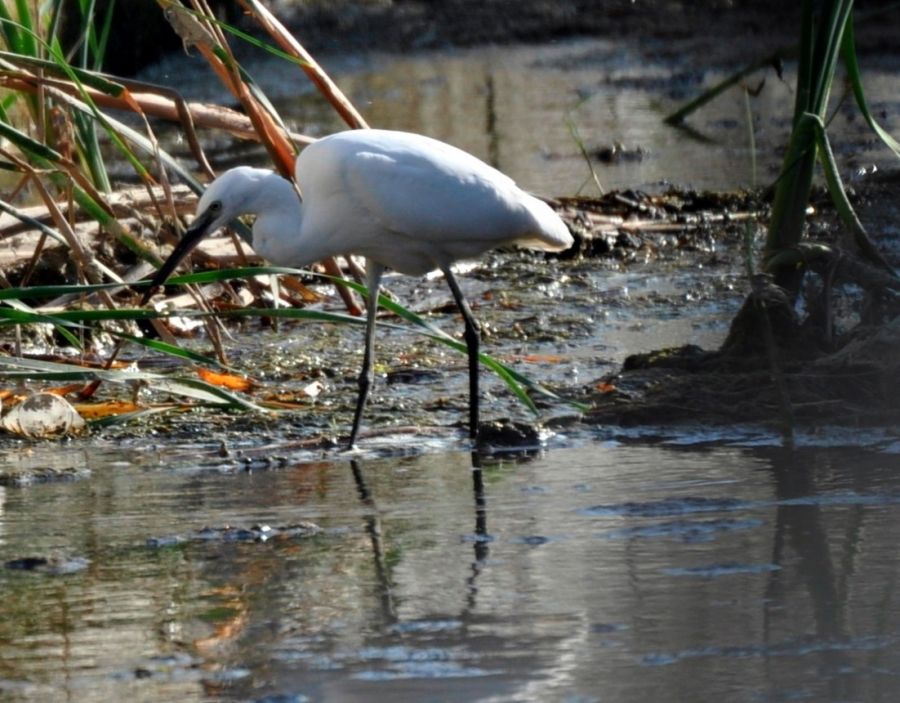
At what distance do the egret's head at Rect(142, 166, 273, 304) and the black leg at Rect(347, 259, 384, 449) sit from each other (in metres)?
0.47

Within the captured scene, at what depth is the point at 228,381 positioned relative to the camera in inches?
207

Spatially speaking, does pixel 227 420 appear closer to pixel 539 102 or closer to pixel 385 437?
pixel 385 437

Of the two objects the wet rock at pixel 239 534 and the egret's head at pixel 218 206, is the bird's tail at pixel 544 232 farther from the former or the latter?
the wet rock at pixel 239 534

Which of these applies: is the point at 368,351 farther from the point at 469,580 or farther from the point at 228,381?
the point at 469,580

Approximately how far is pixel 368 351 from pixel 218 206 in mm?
621

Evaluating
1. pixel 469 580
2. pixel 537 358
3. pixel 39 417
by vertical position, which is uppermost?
pixel 537 358

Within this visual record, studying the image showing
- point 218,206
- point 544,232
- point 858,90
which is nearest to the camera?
point 858,90

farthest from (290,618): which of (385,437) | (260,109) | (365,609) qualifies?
(260,109)

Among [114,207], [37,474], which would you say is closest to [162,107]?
[114,207]

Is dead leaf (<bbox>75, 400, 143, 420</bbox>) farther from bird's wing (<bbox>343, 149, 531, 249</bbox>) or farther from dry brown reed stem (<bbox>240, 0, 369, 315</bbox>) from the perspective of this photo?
bird's wing (<bbox>343, 149, 531, 249</bbox>)

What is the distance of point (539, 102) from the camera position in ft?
47.6

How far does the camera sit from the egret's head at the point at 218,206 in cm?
476

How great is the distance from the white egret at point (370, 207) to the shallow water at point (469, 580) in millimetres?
783

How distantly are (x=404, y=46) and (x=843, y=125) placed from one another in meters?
8.38
